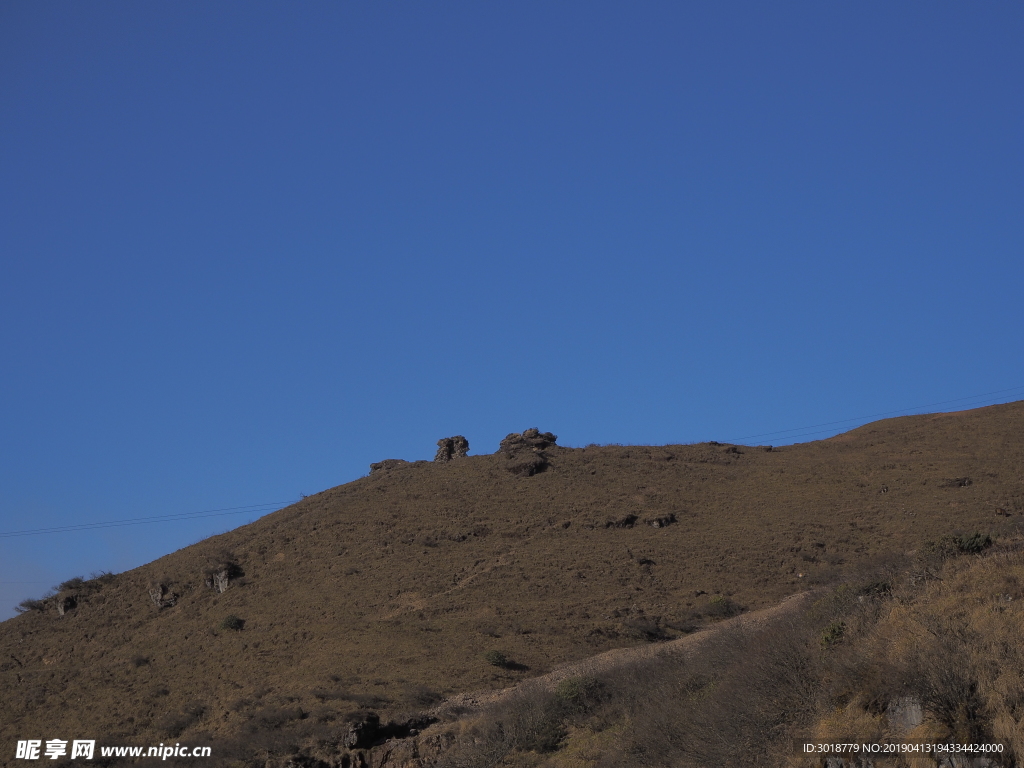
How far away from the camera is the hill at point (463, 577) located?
3519 centimetres

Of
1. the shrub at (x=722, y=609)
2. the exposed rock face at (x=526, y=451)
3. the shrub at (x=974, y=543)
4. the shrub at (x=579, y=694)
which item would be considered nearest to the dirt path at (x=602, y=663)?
the shrub at (x=722, y=609)

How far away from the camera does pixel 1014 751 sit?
13.0 m

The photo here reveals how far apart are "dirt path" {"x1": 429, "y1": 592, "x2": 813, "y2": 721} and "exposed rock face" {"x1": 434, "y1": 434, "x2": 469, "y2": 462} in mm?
40983

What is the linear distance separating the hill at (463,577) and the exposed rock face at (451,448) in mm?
4695

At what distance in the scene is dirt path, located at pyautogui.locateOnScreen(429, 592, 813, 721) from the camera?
29.6 m

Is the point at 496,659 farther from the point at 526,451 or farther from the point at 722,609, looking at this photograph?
the point at 526,451

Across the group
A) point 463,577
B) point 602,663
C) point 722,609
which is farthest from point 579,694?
point 463,577

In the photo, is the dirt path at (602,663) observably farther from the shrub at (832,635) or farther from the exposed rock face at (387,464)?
the exposed rock face at (387,464)

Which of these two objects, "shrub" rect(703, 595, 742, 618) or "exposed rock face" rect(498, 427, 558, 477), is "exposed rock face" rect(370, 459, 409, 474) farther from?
"shrub" rect(703, 595, 742, 618)

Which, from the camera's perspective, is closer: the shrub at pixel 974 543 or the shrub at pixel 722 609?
the shrub at pixel 974 543

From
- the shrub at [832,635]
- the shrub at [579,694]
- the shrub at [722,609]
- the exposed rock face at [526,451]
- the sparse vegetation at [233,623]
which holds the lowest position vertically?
the shrub at [579,694]

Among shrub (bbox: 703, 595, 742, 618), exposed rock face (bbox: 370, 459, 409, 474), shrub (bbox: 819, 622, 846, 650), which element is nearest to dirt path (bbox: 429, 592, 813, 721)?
shrub (bbox: 703, 595, 742, 618)

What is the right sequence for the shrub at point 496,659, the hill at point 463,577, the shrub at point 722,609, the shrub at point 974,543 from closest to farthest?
1. the shrub at point 974,543
2. the shrub at point 496,659
3. the hill at point 463,577
4. the shrub at point 722,609

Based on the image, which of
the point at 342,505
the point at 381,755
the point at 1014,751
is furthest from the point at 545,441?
the point at 1014,751
